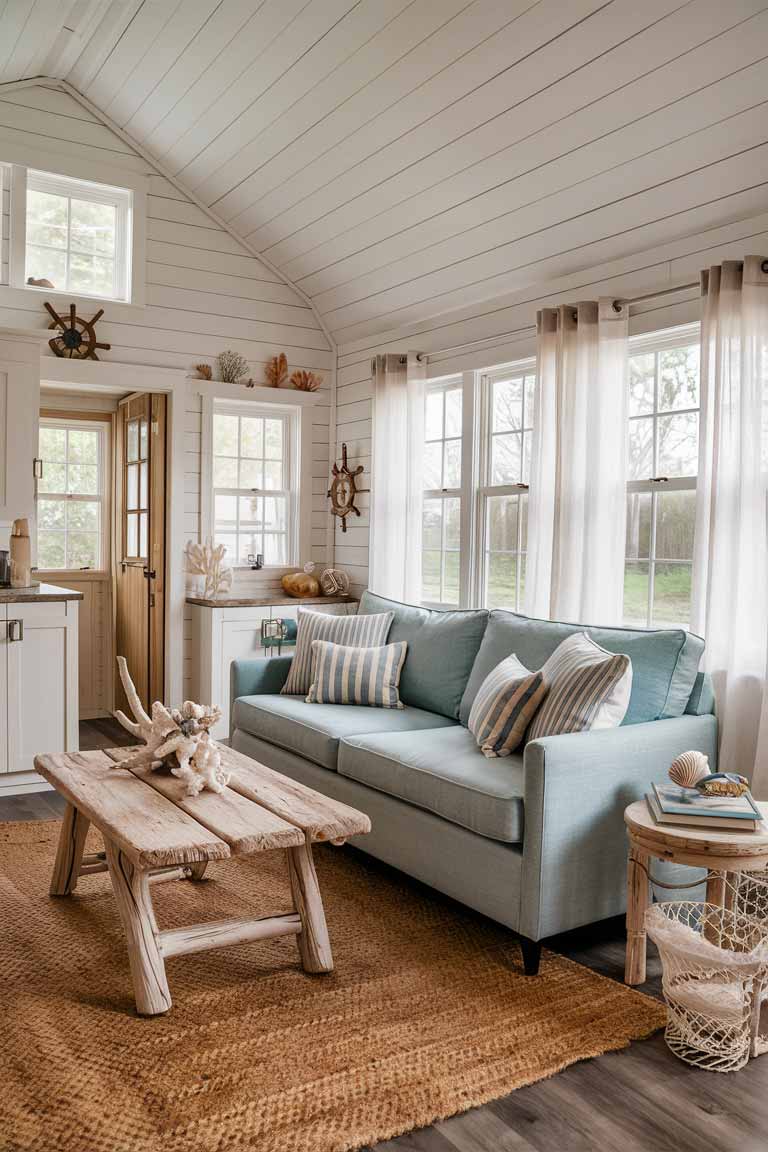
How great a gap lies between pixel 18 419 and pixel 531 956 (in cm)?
380

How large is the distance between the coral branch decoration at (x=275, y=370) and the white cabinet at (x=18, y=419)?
1.40m

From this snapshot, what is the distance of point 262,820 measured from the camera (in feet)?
8.03

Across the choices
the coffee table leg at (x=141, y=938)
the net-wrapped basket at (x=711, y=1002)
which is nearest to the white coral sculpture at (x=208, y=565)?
the coffee table leg at (x=141, y=938)

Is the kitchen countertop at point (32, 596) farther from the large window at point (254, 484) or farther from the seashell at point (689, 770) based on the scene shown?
the seashell at point (689, 770)

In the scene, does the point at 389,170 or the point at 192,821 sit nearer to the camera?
the point at 192,821

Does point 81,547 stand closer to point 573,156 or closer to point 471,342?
point 471,342

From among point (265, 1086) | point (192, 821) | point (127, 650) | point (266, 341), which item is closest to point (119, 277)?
point (266, 341)

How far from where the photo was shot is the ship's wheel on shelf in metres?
5.10

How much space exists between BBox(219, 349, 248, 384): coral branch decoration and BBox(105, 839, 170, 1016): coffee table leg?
3715mm

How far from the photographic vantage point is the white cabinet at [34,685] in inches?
173

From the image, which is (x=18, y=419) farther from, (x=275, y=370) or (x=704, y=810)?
(x=704, y=810)

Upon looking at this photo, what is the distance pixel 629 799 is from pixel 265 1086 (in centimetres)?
133

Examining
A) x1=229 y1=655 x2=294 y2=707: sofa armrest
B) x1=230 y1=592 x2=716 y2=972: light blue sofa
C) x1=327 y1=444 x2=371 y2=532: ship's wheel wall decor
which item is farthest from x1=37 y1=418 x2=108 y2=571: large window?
x1=230 y1=592 x2=716 y2=972: light blue sofa

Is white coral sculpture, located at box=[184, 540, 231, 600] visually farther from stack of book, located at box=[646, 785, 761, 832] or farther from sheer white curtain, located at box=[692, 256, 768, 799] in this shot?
stack of book, located at box=[646, 785, 761, 832]
